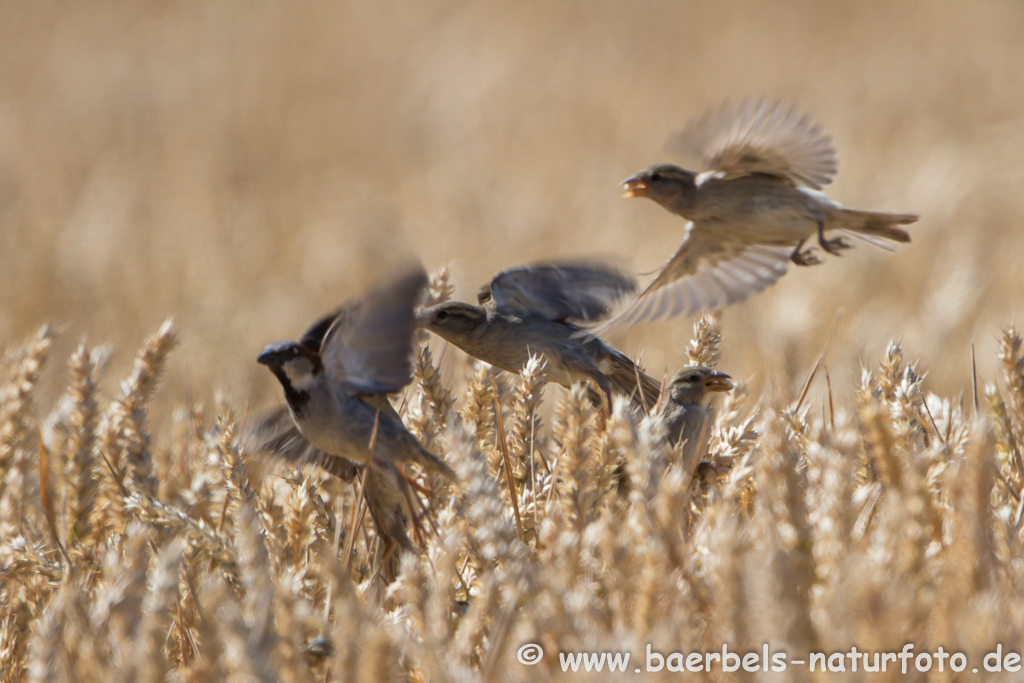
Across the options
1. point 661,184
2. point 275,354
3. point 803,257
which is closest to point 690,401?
point 803,257

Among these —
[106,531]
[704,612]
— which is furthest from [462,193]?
[704,612]

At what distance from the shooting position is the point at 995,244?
773 cm

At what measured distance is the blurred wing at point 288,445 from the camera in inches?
138

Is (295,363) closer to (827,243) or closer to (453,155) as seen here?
(827,243)

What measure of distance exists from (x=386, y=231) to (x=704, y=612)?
22.6 ft

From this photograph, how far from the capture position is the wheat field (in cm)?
196

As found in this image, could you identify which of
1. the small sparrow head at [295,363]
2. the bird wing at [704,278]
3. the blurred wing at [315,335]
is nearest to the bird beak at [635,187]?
the bird wing at [704,278]

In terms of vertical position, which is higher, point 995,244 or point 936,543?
point 995,244

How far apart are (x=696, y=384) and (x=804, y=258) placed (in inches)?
43.4

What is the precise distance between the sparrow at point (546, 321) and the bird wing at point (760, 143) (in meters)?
0.82

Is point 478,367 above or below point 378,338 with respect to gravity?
above

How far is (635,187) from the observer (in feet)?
15.4

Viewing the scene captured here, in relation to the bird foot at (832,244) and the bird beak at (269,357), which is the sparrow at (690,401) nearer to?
the bird foot at (832,244)

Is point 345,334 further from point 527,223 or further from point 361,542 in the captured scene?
point 527,223
